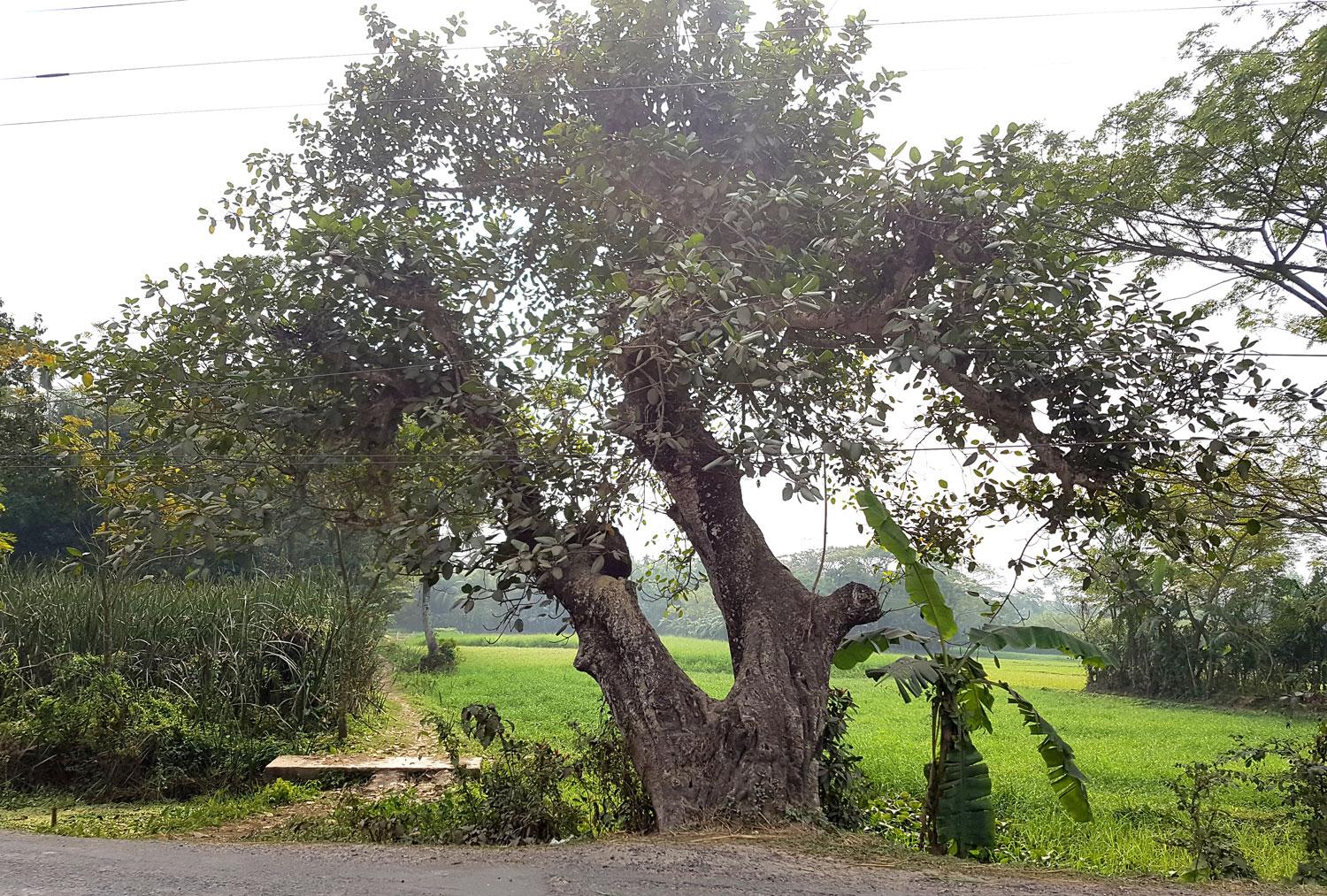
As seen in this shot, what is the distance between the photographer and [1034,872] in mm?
3721

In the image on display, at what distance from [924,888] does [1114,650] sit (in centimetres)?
1688

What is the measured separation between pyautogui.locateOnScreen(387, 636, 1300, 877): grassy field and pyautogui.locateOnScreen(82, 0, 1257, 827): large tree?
2.19 meters

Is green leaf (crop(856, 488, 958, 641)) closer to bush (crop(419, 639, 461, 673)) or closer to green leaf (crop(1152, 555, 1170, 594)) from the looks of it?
green leaf (crop(1152, 555, 1170, 594))

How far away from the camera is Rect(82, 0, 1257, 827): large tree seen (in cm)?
471

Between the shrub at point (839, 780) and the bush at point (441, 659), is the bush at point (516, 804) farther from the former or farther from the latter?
the bush at point (441, 659)

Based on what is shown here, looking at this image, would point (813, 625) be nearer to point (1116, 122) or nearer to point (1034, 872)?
point (1034, 872)

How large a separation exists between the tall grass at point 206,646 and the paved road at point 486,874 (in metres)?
3.46

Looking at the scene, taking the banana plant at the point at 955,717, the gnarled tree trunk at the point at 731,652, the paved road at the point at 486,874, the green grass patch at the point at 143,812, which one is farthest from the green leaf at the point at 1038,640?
the green grass patch at the point at 143,812

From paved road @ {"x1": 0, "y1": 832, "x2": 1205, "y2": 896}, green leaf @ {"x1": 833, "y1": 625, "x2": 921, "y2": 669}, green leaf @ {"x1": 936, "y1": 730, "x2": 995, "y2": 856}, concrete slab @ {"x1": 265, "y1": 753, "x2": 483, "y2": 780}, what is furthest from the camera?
concrete slab @ {"x1": 265, "y1": 753, "x2": 483, "y2": 780}

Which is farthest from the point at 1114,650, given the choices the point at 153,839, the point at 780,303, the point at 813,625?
the point at 153,839

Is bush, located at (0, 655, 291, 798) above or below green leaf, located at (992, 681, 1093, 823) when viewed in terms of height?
below

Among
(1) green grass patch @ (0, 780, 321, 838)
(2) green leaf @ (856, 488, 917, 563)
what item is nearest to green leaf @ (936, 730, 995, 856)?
(2) green leaf @ (856, 488, 917, 563)

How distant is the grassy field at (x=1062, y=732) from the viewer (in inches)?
226

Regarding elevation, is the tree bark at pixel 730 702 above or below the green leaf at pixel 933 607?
below
